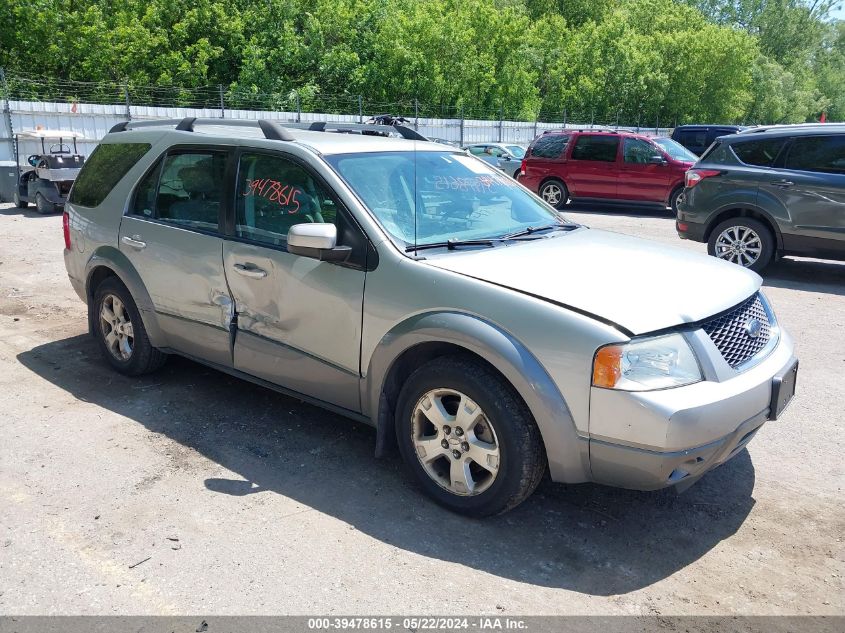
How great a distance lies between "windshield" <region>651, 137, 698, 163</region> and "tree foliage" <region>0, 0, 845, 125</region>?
1526 centimetres

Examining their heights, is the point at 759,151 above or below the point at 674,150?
below

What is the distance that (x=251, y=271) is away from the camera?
4.31 m

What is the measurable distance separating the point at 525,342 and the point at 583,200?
14326mm

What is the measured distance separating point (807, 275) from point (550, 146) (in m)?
8.55

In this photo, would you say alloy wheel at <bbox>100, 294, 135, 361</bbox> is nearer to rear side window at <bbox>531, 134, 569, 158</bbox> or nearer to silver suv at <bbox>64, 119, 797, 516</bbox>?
silver suv at <bbox>64, 119, 797, 516</bbox>

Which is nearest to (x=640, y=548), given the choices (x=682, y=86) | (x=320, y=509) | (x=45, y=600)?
(x=320, y=509)

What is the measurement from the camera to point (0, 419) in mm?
4766

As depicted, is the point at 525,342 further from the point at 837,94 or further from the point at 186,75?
the point at 837,94

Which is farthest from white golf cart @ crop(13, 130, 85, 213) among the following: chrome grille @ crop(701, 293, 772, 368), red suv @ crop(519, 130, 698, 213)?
chrome grille @ crop(701, 293, 772, 368)

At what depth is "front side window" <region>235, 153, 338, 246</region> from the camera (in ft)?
13.6

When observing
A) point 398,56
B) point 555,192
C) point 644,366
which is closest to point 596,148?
point 555,192

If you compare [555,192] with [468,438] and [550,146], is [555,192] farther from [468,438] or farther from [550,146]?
[468,438]

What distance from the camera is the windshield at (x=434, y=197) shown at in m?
4.01

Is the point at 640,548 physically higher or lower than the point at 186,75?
lower
